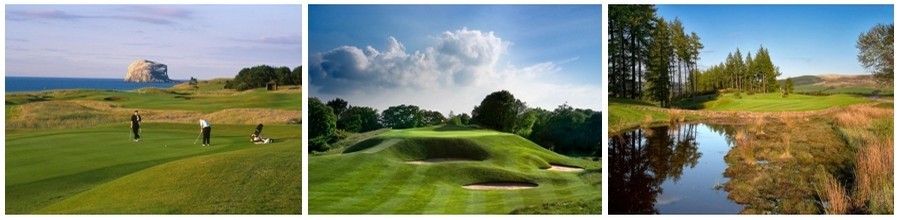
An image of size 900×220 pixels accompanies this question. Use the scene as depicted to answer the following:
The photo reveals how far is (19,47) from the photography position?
12.0 meters

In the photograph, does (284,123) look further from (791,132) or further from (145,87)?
(791,132)

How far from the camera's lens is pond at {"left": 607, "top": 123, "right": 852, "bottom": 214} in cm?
1171

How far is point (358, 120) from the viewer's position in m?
11.9

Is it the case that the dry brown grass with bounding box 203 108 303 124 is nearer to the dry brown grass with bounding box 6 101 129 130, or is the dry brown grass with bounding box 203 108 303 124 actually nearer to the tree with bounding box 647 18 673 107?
the dry brown grass with bounding box 6 101 129 130

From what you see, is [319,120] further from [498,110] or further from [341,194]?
[498,110]

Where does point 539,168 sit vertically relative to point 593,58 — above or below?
below

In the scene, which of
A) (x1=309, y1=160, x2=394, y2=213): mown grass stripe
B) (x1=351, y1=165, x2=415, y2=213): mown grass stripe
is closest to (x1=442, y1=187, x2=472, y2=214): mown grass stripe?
(x1=351, y1=165, x2=415, y2=213): mown grass stripe

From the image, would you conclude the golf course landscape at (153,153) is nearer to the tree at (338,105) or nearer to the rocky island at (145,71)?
the rocky island at (145,71)

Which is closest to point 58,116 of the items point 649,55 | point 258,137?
point 258,137

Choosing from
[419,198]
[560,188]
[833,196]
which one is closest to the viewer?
[833,196]

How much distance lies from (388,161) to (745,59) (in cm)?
519

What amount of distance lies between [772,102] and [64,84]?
1009 cm

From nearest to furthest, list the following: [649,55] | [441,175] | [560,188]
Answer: [560,188], [441,175], [649,55]

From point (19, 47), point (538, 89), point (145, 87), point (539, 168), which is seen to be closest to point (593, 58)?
point (538, 89)
